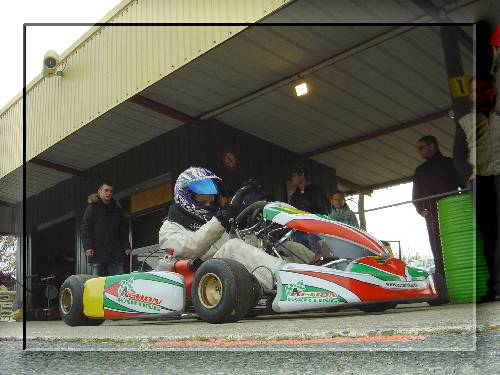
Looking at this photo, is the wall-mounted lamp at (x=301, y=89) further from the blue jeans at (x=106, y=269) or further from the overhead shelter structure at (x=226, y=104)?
the blue jeans at (x=106, y=269)

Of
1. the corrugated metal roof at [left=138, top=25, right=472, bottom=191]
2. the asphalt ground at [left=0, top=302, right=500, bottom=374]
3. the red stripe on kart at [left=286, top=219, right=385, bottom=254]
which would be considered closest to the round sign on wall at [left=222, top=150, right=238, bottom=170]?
the corrugated metal roof at [left=138, top=25, right=472, bottom=191]

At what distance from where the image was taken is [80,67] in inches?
122

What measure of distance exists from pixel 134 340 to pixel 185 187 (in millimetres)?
1444

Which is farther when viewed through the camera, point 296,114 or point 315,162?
point 296,114

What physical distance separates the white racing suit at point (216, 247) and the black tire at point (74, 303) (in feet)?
1.61

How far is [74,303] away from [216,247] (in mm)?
765

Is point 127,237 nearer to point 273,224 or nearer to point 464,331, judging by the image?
point 273,224

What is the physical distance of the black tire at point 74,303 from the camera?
2412mm

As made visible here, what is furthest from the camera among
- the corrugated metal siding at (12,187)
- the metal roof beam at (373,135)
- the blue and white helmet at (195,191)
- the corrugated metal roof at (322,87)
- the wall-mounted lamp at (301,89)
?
the wall-mounted lamp at (301,89)

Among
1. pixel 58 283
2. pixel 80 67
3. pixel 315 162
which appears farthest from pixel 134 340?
pixel 315 162

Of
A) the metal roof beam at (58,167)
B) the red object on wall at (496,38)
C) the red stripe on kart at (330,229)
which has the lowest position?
the red stripe on kart at (330,229)

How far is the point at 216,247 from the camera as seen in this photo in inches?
117

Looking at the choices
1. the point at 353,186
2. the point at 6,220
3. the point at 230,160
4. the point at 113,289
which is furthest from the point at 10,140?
the point at 230,160

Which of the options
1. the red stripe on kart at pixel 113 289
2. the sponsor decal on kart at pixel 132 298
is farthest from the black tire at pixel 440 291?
the red stripe on kart at pixel 113 289
